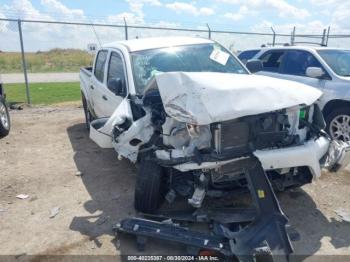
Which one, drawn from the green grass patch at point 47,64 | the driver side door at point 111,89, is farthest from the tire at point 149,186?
the green grass patch at point 47,64

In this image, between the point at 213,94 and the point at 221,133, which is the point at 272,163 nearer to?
the point at 221,133

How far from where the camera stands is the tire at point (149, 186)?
12.2ft

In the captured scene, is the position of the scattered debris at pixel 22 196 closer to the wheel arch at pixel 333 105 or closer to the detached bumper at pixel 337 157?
the detached bumper at pixel 337 157

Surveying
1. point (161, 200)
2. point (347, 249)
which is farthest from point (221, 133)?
point (347, 249)

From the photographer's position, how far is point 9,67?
29.8 m

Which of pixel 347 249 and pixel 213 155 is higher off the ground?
pixel 213 155

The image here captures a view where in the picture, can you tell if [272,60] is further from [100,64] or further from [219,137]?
[219,137]

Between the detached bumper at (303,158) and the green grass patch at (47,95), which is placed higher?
the detached bumper at (303,158)

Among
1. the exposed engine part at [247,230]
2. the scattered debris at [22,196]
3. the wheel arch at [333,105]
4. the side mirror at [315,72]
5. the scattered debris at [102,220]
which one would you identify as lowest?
the scattered debris at [22,196]

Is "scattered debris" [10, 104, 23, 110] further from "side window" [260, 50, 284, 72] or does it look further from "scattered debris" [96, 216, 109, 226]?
"scattered debris" [96, 216, 109, 226]

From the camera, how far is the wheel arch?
6.18 metres

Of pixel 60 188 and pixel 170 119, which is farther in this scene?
pixel 60 188

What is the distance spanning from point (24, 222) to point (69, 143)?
10.2ft

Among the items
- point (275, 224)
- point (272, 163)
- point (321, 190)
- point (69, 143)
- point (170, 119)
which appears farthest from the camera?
point (69, 143)
